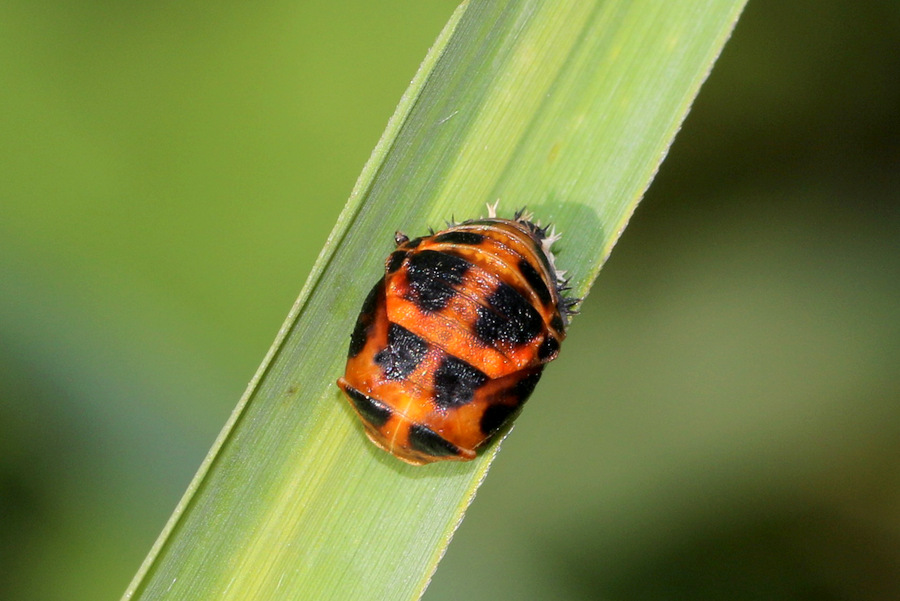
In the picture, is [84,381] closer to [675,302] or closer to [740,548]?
[675,302]

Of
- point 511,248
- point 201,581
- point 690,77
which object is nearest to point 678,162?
point 690,77

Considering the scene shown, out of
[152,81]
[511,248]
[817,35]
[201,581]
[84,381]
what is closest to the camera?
[201,581]

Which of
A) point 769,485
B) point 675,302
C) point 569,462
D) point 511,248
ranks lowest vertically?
A: point 569,462

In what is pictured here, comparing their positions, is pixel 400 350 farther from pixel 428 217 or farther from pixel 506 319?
pixel 428 217

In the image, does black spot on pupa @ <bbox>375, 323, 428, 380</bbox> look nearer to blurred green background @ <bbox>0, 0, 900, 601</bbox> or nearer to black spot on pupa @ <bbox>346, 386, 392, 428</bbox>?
black spot on pupa @ <bbox>346, 386, 392, 428</bbox>

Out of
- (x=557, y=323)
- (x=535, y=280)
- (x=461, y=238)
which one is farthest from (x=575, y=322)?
(x=461, y=238)

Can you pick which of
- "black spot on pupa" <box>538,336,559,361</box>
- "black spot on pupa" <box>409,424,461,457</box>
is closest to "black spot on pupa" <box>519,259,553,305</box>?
"black spot on pupa" <box>538,336,559,361</box>
